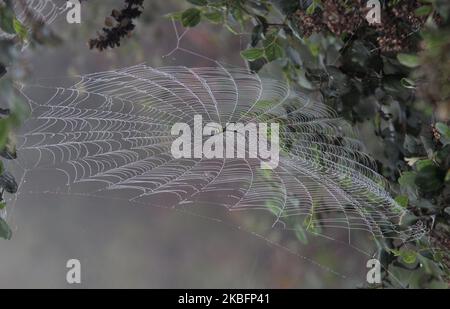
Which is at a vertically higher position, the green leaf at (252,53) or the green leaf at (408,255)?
the green leaf at (252,53)

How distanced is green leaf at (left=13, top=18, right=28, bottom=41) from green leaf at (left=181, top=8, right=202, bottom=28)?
0.59 feet

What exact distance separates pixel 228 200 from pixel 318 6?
377mm

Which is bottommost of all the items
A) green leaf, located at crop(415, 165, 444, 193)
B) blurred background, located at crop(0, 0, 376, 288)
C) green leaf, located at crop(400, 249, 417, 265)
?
green leaf, located at crop(400, 249, 417, 265)

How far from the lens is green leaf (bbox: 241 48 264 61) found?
2.31 feet

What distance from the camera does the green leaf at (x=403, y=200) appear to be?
0.69m

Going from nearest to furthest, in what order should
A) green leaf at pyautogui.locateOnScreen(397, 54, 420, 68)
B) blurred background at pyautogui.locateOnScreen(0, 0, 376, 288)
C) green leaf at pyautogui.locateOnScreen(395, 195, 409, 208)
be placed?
green leaf at pyautogui.locateOnScreen(397, 54, 420, 68)
green leaf at pyautogui.locateOnScreen(395, 195, 409, 208)
blurred background at pyautogui.locateOnScreen(0, 0, 376, 288)

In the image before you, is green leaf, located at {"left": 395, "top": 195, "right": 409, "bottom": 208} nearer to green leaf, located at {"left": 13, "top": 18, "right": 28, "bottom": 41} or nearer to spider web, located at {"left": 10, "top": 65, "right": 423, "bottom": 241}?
spider web, located at {"left": 10, "top": 65, "right": 423, "bottom": 241}

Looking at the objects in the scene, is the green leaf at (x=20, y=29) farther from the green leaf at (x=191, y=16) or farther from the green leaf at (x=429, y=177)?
the green leaf at (x=429, y=177)

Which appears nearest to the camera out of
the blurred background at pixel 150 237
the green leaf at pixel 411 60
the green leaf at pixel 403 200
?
the green leaf at pixel 411 60

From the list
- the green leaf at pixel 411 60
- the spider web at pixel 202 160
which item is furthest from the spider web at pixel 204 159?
the green leaf at pixel 411 60

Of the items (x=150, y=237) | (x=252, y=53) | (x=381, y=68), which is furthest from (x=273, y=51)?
(x=150, y=237)

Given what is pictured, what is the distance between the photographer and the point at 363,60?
0.76 meters

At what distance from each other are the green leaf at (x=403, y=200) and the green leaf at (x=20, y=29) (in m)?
0.45

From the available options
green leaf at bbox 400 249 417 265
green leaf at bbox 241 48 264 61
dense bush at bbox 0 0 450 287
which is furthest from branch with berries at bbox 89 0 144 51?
green leaf at bbox 400 249 417 265
